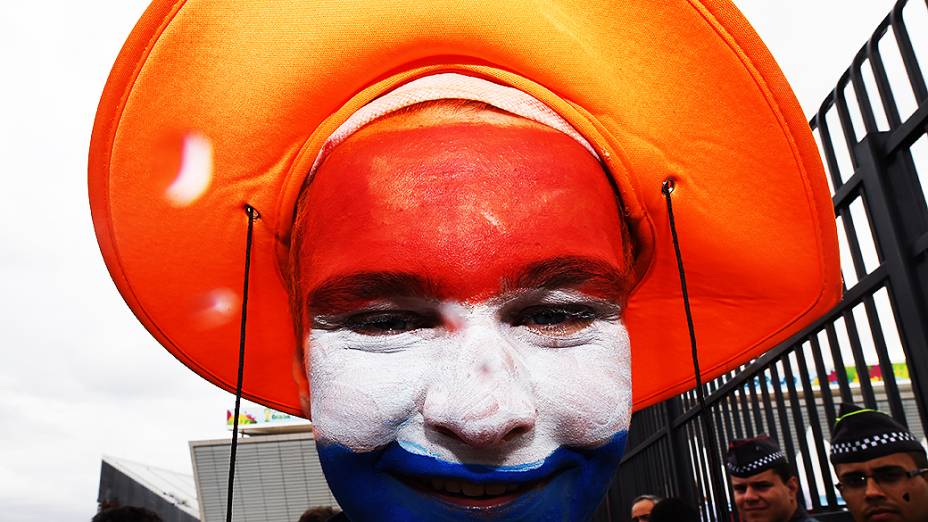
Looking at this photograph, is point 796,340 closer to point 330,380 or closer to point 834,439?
point 834,439

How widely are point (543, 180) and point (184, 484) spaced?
47.6ft

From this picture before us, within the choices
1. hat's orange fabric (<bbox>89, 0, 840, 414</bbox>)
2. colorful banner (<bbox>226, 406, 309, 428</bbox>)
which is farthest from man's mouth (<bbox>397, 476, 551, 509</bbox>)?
colorful banner (<bbox>226, 406, 309, 428</bbox>)

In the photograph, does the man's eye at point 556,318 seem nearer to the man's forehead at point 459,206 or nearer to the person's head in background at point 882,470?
the man's forehead at point 459,206

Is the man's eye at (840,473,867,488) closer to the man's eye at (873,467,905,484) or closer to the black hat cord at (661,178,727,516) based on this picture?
the man's eye at (873,467,905,484)

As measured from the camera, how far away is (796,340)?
2861 mm

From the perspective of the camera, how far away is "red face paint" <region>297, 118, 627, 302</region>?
50.3 inches

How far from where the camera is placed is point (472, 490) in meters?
1.24

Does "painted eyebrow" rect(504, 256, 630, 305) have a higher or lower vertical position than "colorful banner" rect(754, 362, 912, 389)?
lower

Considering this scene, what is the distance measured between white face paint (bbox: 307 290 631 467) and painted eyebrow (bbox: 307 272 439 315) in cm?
2

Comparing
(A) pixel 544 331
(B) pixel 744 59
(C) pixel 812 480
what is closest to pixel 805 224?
(B) pixel 744 59

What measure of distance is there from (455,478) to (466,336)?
0.73ft

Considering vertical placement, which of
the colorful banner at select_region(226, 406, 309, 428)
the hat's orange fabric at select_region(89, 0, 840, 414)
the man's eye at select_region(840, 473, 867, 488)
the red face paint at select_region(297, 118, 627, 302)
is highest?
the colorful banner at select_region(226, 406, 309, 428)

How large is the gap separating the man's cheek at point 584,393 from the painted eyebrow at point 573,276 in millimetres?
90

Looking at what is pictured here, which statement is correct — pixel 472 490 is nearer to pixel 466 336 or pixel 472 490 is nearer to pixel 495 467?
pixel 495 467
